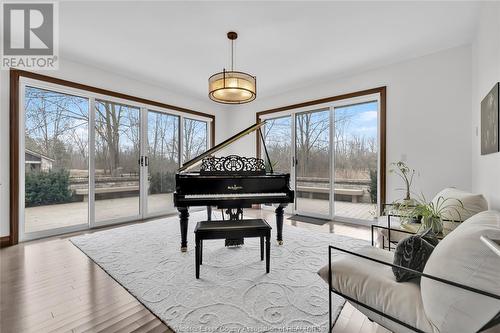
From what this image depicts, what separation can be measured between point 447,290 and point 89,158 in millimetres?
4681

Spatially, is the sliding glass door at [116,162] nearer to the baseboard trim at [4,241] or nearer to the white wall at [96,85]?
the white wall at [96,85]

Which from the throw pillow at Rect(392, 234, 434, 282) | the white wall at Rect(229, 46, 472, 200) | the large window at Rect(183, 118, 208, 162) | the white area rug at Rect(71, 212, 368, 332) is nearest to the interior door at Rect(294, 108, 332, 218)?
the white wall at Rect(229, 46, 472, 200)

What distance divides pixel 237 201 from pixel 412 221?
1808 mm

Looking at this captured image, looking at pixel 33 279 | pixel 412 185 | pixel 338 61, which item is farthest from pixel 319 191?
pixel 33 279

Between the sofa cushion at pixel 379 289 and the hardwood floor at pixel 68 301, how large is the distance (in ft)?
1.69

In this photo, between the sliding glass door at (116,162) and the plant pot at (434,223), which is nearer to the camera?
the plant pot at (434,223)

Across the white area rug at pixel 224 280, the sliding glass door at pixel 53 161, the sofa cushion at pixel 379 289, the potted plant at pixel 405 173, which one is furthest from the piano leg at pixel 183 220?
the potted plant at pixel 405 173

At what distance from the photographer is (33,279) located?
2.21 metres

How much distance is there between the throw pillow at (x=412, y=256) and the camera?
1.19 meters

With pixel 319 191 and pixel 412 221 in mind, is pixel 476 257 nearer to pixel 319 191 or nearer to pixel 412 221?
pixel 412 221

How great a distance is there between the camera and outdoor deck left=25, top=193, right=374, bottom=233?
11.5 ft

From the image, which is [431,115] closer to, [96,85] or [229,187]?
[229,187]

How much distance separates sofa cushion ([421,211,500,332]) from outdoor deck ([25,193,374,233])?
3.38 meters

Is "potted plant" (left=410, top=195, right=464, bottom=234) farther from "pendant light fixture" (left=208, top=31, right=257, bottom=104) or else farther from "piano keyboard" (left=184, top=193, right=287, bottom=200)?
"pendant light fixture" (left=208, top=31, right=257, bottom=104)
